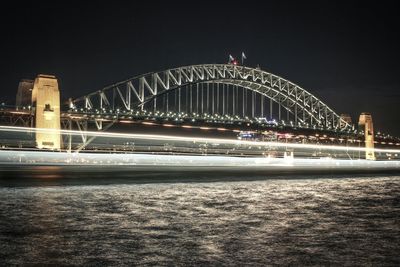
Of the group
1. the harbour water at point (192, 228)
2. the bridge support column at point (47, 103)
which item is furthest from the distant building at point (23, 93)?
the harbour water at point (192, 228)

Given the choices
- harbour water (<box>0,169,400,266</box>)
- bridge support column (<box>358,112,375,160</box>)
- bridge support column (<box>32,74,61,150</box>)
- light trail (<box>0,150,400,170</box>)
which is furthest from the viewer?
bridge support column (<box>358,112,375,160</box>)

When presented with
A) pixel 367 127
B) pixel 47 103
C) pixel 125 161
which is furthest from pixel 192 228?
pixel 367 127

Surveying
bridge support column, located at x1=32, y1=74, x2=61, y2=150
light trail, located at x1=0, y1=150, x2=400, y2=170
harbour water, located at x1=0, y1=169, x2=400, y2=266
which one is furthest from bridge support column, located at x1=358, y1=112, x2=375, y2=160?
harbour water, located at x1=0, y1=169, x2=400, y2=266

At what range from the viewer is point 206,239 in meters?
6.50

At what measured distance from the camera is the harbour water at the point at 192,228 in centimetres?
545

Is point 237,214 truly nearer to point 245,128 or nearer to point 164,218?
point 164,218

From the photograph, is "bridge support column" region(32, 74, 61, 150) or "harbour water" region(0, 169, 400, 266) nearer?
"harbour water" region(0, 169, 400, 266)

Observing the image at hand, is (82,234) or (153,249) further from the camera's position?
(82,234)

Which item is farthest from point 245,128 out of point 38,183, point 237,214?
point 237,214

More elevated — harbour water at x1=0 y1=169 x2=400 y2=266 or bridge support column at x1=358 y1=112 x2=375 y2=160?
bridge support column at x1=358 y1=112 x2=375 y2=160

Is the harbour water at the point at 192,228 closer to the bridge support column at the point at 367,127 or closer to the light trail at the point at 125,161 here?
the light trail at the point at 125,161

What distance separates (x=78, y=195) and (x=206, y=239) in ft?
19.7

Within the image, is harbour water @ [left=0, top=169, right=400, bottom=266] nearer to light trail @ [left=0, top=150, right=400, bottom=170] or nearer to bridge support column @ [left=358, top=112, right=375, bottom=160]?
light trail @ [left=0, top=150, right=400, bottom=170]

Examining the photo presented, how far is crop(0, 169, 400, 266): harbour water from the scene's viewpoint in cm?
545
